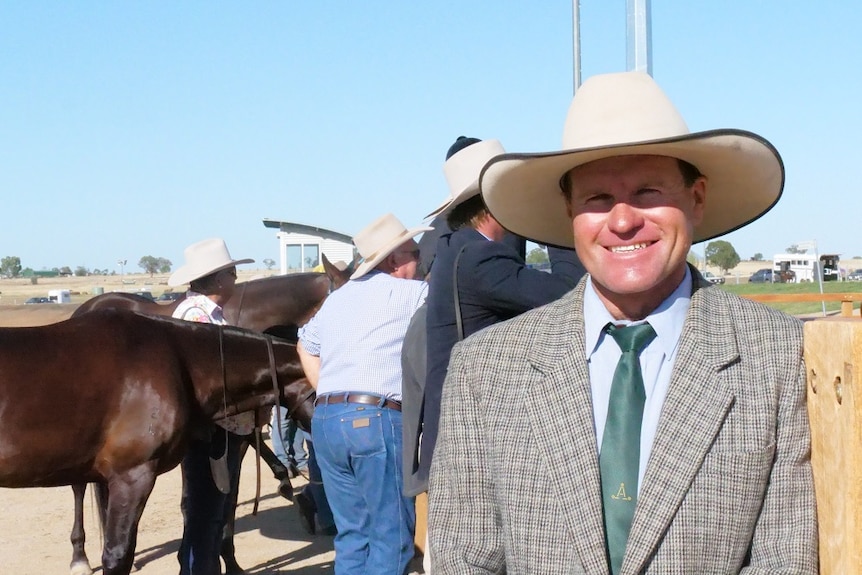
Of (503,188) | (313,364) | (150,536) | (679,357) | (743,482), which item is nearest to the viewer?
(743,482)

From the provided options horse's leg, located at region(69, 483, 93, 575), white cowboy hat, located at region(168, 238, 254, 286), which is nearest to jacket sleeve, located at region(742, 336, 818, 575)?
white cowboy hat, located at region(168, 238, 254, 286)

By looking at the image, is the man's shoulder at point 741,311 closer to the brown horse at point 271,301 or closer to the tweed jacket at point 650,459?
the tweed jacket at point 650,459

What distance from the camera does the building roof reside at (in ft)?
77.7

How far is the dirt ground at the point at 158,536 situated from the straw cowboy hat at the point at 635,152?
195 inches

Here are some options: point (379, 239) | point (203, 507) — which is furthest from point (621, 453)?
point (203, 507)

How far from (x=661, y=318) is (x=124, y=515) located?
4.03 metres

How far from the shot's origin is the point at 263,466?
428 inches

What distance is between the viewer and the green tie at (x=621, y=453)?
1.78 meters

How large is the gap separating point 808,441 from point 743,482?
0.13m

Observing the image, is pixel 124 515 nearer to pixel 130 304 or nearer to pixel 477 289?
pixel 477 289

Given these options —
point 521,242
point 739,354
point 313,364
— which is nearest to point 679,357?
point 739,354

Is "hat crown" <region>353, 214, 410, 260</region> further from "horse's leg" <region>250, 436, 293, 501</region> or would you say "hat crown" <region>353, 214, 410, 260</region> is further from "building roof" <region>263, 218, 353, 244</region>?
"building roof" <region>263, 218, 353, 244</region>

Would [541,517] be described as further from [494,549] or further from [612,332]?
[612,332]

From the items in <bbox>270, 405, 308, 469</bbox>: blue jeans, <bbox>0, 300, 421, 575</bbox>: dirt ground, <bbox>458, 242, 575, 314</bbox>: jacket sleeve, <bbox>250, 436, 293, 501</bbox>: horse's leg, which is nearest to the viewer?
<bbox>458, 242, 575, 314</bbox>: jacket sleeve
